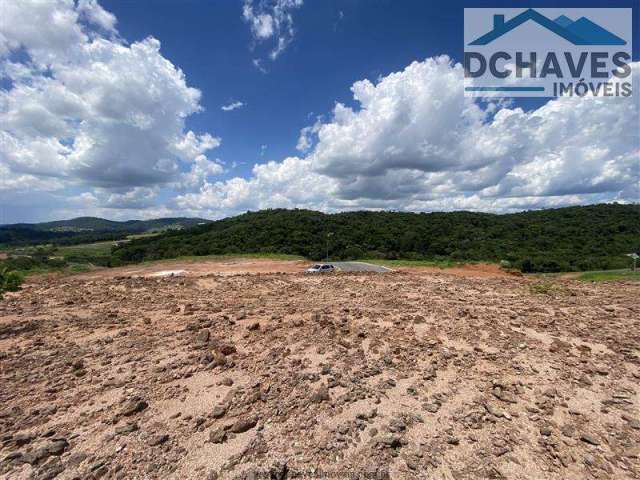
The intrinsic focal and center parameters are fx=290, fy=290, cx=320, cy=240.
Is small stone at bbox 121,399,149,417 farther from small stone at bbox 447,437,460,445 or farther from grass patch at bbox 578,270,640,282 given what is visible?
grass patch at bbox 578,270,640,282

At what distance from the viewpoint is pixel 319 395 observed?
5066 mm

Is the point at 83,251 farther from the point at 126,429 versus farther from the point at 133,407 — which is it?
the point at 126,429

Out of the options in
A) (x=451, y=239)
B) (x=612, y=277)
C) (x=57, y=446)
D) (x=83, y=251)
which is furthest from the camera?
(x=83, y=251)

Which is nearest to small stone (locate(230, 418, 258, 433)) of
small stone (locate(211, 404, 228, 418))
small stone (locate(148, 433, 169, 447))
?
small stone (locate(211, 404, 228, 418))

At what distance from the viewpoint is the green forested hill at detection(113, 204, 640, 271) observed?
45656mm

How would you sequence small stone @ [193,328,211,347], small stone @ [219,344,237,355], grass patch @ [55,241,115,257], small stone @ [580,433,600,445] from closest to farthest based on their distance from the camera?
small stone @ [580,433,600,445]
small stone @ [219,344,237,355]
small stone @ [193,328,211,347]
grass patch @ [55,241,115,257]

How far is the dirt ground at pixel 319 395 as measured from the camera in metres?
3.80

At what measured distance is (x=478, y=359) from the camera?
6.64 meters

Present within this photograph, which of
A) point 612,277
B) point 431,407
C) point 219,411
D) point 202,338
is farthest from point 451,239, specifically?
point 219,411

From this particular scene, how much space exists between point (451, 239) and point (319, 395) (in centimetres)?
5588

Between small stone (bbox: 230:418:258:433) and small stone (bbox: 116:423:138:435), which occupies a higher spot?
small stone (bbox: 116:423:138:435)

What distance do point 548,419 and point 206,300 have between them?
39.6ft

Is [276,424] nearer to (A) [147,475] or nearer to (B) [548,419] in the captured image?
(A) [147,475]

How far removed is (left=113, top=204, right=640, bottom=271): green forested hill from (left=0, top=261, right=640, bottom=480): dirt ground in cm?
3670
